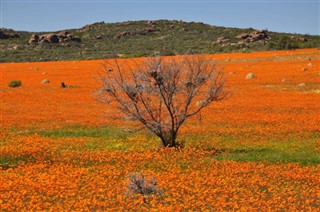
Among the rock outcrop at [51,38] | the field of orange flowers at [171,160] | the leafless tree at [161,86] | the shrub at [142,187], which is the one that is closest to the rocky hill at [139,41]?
the rock outcrop at [51,38]

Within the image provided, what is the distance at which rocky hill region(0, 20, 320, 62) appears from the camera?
110000 mm

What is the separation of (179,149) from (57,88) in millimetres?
33817

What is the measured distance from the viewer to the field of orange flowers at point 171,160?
13586 mm

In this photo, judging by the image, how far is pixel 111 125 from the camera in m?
28.5

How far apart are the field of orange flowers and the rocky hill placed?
66.3 meters

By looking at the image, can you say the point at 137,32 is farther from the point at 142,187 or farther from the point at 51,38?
the point at 142,187

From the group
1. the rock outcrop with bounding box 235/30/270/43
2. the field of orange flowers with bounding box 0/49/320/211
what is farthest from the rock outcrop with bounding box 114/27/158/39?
the field of orange flowers with bounding box 0/49/320/211

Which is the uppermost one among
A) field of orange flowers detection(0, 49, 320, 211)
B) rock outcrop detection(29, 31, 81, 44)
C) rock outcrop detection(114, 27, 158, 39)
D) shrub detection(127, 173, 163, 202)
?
rock outcrop detection(114, 27, 158, 39)

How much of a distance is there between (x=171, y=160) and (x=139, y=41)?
5023 inches

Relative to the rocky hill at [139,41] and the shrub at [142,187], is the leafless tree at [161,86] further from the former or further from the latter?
the rocky hill at [139,41]

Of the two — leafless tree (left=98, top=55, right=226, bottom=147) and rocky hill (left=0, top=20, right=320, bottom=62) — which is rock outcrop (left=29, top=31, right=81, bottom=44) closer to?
rocky hill (left=0, top=20, right=320, bottom=62)

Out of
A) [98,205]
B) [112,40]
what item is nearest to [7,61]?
[112,40]

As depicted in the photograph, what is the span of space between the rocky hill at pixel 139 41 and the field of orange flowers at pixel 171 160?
66.3m

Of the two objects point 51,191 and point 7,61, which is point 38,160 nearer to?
point 51,191
